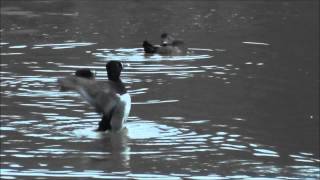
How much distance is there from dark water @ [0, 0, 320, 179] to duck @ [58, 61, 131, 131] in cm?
24

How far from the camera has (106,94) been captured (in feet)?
41.0

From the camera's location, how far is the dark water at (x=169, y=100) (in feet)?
37.4

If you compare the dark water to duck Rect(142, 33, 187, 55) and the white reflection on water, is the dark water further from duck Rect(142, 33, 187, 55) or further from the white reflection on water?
duck Rect(142, 33, 187, 55)

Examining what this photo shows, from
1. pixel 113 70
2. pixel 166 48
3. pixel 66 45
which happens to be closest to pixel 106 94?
pixel 113 70

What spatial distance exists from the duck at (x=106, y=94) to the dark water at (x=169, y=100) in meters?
0.24

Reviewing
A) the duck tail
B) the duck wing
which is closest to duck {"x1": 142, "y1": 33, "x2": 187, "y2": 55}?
the duck tail

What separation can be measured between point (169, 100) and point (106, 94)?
3525mm

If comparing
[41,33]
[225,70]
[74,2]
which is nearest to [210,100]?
[225,70]

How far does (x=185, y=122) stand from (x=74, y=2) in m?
21.5

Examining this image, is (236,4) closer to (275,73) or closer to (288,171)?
(275,73)

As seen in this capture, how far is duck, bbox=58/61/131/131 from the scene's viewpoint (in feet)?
40.0

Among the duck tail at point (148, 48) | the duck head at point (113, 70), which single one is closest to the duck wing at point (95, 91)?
the duck head at point (113, 70)

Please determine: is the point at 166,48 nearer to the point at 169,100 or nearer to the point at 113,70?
the point at 169,100

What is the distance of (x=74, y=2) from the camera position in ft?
115
